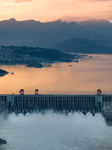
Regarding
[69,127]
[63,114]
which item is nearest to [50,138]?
[69,127]

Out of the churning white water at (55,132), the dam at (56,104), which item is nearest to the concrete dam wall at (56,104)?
the dam at (56,104)

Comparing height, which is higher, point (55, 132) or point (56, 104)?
point (56, 104)

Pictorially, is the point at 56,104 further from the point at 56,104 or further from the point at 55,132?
the point at 55,132

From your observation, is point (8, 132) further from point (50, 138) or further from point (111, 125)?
point (111, 125)

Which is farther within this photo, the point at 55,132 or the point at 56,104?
the point at 56,104

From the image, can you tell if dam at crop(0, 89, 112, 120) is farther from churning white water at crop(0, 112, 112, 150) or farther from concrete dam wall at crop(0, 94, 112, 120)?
churning white water at crop(0, 112, 112, 150)

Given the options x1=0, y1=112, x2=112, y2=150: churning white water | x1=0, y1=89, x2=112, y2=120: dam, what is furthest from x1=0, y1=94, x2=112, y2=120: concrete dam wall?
x1=0, y1=112, x2=112, y2=150: churning white water

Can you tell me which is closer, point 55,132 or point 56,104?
point 55,132

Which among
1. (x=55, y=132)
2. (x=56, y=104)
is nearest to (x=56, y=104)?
(x=56, y=104)
